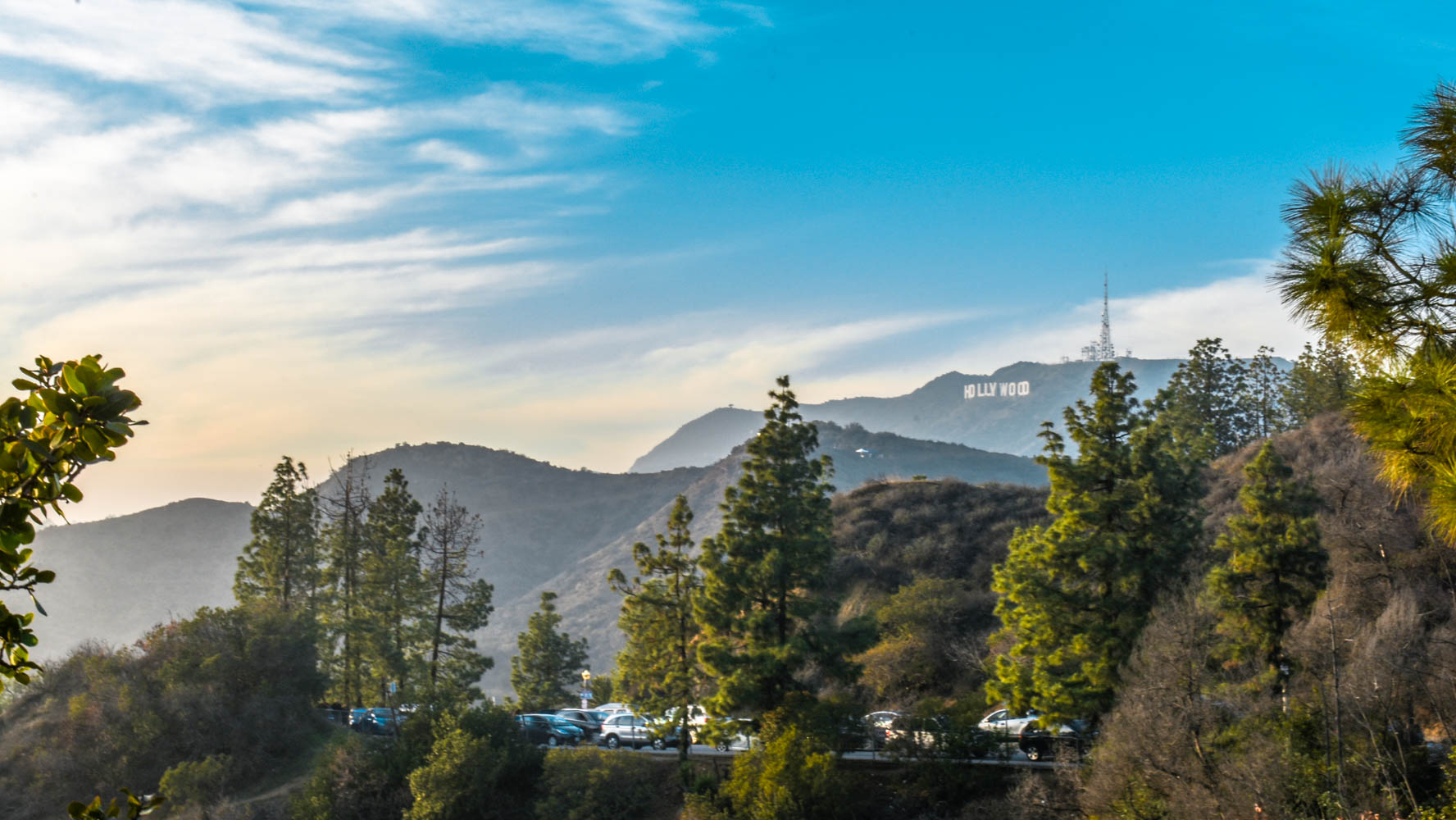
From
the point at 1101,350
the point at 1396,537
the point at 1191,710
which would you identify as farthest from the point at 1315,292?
the point at 1101,350

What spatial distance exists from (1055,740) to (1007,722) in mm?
2808

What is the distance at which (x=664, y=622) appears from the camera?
34.2m

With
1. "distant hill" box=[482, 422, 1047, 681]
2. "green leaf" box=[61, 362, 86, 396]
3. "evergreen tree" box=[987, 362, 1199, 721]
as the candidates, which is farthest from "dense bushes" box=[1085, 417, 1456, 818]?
"distant hill" box=[482, 422, 1047, 681]

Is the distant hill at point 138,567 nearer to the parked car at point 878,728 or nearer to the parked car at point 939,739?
the parked car at point 878,728

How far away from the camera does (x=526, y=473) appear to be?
190750 mm

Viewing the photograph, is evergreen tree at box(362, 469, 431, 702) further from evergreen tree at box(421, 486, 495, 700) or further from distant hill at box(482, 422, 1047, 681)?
distant hill at box(482, 422, 1047, 681)

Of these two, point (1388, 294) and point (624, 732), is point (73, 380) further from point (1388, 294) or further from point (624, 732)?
point (624, 732)

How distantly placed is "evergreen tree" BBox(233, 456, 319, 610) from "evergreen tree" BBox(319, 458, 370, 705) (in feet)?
2.98

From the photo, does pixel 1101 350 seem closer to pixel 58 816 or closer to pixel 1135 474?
pixel 1135 474

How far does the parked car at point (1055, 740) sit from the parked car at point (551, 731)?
16.9 m

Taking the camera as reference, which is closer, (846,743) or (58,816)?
(846,743)

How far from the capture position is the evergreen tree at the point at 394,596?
42062mm

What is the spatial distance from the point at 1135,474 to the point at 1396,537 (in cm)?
1091

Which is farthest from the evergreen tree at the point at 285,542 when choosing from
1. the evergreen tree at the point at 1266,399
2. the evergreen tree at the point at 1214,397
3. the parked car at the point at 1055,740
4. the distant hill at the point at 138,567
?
the distant hill at the point at 138,567
